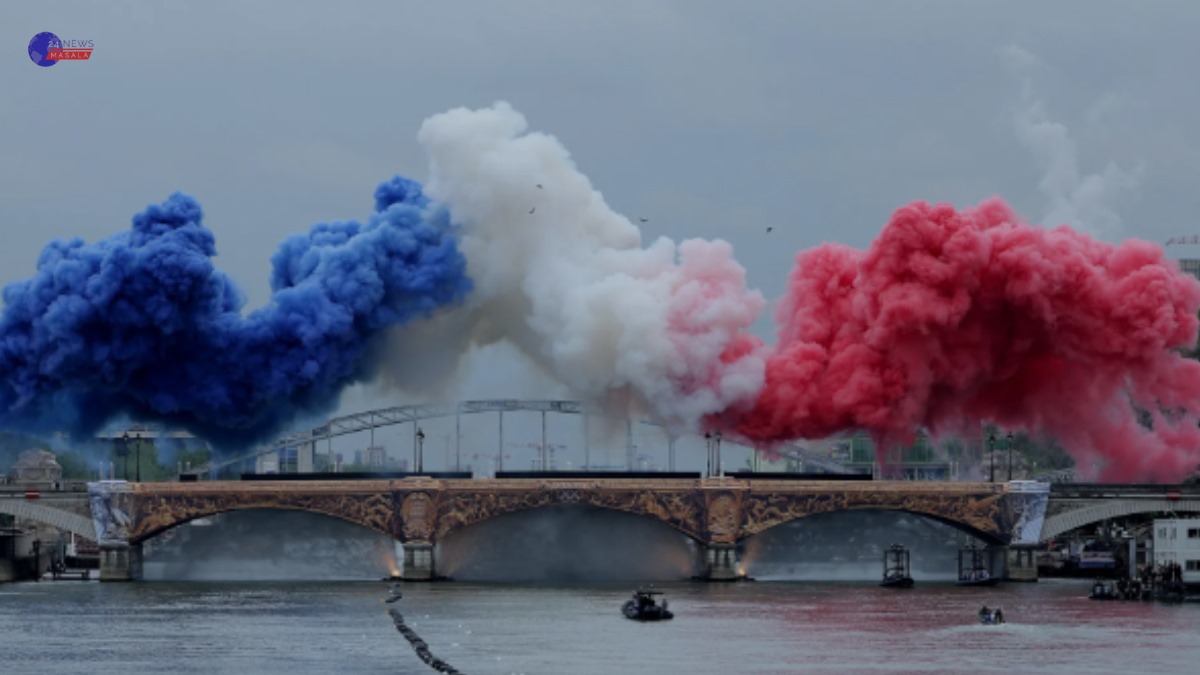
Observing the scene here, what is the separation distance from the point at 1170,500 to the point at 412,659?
7443 cm

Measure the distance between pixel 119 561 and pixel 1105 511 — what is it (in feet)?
221

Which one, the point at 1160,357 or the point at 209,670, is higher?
the point at 1160,357

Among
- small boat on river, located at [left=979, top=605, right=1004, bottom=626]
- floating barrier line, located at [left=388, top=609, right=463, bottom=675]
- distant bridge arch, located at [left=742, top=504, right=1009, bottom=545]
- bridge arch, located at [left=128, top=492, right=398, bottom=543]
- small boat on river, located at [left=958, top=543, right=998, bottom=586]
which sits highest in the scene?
bridge arch, located at [left=128, top=492, right=398, bottom=543]

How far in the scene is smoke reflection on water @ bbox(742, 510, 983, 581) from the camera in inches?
7249

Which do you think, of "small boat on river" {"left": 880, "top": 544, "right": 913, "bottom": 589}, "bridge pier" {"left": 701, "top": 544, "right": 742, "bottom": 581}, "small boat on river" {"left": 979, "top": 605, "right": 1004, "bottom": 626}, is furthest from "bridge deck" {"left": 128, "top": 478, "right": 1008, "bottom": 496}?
"small boat on river" {"left": 979, "top": 605, "right": 1004, "bottom": 626}

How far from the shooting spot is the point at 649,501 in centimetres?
17312

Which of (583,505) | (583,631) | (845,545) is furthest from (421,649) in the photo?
(845,545)

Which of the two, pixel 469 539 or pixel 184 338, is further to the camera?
pixel 469 539

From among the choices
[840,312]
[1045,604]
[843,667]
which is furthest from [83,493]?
[843,667]

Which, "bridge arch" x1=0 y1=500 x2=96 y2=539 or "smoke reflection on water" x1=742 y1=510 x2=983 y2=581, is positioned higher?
"bridge arch" x1=0 y1=500 x2=96 y2=539

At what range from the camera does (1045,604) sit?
6078 inches

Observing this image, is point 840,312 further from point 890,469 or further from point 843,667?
point 843,667

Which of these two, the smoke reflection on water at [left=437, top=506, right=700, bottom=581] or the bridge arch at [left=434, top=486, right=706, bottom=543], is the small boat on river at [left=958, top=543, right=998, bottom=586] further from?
the bridge arch at [left=434, top=486, right=706, bottom=543]

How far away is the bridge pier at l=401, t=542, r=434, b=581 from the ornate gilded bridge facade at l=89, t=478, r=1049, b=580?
13cm
